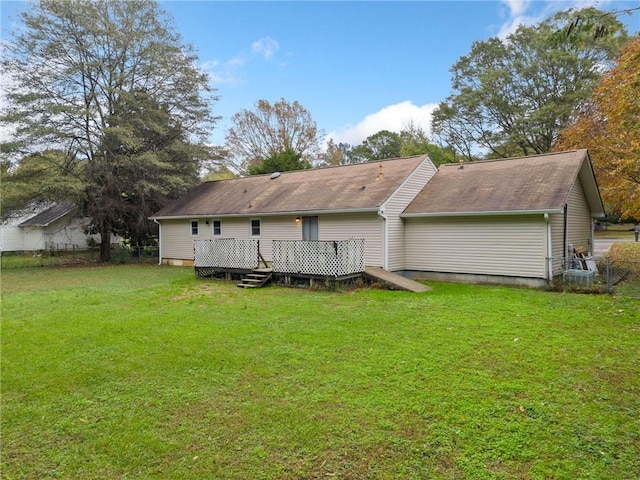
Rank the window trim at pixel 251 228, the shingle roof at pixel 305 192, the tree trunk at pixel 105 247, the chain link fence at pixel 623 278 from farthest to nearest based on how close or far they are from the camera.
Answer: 1. the tree trunk at pixel 105 247
2. the window trim at pixel 251 228
3. the shingle roof at pixel 305 192
4. the chain link fence at pixel 623 278

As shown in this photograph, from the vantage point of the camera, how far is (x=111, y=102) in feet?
64.8

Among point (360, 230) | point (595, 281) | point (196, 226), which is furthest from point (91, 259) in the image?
point (595, 281)

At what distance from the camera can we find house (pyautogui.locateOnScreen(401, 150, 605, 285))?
438 inches

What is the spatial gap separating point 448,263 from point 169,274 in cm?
1087

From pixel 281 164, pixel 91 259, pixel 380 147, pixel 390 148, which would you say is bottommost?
pixel 91 259

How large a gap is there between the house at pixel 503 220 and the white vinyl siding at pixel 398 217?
0.25 m

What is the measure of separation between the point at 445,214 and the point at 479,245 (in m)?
1.43

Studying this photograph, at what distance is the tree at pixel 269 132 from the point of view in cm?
3728

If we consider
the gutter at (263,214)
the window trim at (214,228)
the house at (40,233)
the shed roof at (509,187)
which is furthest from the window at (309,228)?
the house at (40,233)

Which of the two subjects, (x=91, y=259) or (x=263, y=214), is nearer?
(x=263, y=214)

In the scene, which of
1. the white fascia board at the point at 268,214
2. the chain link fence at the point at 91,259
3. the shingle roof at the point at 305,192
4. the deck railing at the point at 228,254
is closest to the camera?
the white fascia board at the point at 268,214

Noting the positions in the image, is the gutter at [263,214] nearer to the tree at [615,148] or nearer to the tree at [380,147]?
the tree at [615,148]

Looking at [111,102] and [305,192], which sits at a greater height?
[111,102]

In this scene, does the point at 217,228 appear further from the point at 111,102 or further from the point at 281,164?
the point at 281,164
